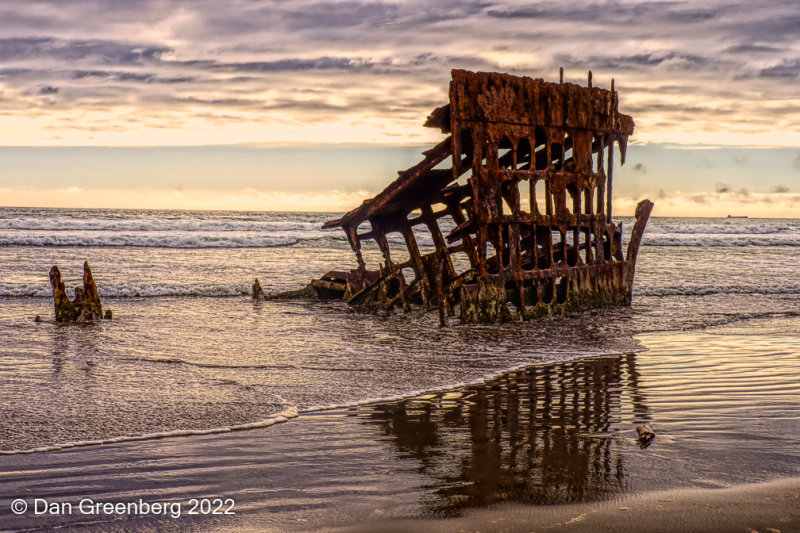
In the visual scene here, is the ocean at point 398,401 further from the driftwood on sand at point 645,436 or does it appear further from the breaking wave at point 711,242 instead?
the breaking wave at point 711,242

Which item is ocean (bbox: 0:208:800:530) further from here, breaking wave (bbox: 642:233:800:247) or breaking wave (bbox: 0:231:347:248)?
breaking wave (bbox: 642:233:800:247)

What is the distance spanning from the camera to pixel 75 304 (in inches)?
435

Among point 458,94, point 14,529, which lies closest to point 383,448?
point 14,529

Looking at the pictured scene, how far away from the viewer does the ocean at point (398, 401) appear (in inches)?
160

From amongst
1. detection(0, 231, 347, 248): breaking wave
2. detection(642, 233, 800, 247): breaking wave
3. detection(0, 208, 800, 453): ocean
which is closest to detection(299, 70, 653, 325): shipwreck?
detection(0, 208, 800, 453): ocean

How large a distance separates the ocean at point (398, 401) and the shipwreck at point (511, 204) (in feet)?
2.01

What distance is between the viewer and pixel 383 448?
468cm

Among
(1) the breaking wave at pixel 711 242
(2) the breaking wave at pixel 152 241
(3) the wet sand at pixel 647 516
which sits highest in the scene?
(2) the breaking wave at pixel 152 241

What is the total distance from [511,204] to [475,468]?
797 centimetres

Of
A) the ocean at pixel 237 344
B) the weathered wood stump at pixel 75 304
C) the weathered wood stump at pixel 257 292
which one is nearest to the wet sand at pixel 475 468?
the ocean at pixel 237 344

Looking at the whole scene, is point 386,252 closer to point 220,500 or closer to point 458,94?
point 458,94

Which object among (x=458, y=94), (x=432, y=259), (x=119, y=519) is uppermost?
(x=458, y=94)

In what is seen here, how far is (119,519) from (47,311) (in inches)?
395

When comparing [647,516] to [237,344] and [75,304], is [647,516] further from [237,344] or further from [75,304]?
[75,304]
